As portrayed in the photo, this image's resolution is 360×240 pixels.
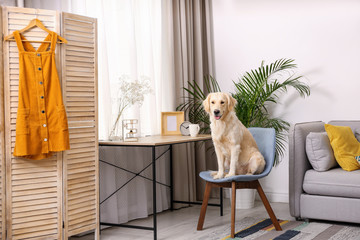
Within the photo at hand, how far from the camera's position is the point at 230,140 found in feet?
11.3

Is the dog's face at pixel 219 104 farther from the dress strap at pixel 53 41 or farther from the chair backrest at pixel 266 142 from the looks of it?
the dress strap at pixel 53 41

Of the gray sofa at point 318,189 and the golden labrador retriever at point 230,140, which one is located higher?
the golden labrador retriever at point 230,140

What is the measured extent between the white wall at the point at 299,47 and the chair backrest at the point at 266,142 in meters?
1.11

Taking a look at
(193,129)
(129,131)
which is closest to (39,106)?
(129,131)

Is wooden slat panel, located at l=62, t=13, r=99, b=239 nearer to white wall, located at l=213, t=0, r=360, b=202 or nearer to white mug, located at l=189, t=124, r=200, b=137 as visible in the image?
white mug, located at l=189, t=124, r=200, b=137

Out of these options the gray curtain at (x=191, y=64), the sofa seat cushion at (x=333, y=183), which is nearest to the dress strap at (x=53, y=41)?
the gray curtain at (x=191, y=64)

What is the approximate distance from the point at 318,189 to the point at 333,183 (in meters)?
0.14

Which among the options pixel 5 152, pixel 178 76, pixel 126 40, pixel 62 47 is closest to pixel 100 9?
pixel 126 40

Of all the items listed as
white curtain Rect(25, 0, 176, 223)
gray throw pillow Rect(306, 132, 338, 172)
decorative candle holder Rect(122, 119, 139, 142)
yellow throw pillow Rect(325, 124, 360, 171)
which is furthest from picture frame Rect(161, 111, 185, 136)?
yellow throw pillow Rect(325, 124, 360, 171)

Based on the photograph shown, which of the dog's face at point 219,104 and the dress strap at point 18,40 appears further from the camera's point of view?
the dog's face at point 219,104

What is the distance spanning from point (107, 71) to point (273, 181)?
7.29 ft

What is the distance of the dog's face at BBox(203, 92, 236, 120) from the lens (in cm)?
340

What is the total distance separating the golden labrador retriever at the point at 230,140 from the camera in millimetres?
3434

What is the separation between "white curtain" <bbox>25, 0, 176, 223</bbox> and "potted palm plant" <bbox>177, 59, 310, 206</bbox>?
11.6 inches
